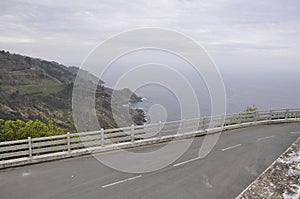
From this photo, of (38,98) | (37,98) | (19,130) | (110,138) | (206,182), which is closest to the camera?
(206,182)

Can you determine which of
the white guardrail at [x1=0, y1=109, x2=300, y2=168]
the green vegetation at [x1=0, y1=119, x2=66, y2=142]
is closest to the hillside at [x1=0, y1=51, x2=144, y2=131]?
the white guardrail at [x1=0, y1=109, x2=300, y2=168]

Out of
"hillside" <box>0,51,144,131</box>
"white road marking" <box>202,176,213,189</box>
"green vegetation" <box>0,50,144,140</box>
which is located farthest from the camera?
"hillside" <box>0,51,144,131</box>

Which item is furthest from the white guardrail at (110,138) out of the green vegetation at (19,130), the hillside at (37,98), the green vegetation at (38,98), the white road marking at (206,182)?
the hillside at (37,98)

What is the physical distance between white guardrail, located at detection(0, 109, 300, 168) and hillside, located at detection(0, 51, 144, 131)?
125 ft

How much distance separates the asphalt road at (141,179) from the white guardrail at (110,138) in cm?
60

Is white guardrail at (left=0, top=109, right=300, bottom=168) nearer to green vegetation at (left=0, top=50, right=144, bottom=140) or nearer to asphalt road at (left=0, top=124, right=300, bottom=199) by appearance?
asphalt road at (left=0, top=124, right=300, bottom=199)

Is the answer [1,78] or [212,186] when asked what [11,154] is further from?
[1,78]

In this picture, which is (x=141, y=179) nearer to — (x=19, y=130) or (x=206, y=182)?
(x=206, y=182)

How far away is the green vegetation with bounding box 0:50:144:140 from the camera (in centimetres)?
7453

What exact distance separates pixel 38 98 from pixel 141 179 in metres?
98.6

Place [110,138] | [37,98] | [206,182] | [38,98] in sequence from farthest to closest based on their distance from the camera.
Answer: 1. [37,98]
2. [38,98]
3. [110,138]
4. [206,182]

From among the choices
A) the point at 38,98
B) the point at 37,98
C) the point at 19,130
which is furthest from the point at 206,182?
the point at 37,98

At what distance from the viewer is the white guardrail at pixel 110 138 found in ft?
32.6

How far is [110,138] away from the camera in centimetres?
1220
